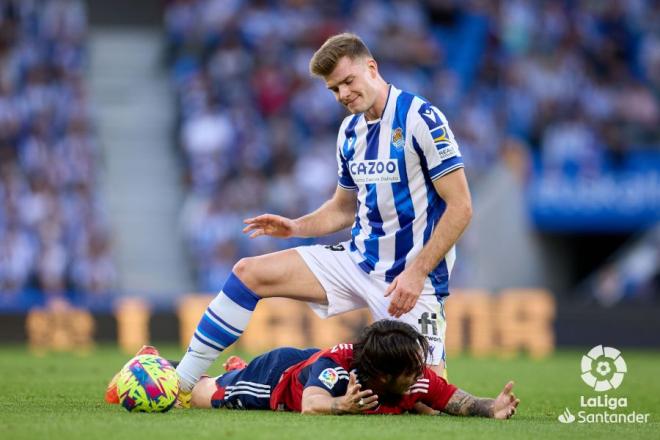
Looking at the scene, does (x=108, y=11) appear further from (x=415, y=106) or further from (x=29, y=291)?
(x=415, y=106)

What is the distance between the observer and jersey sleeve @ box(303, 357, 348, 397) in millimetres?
6602

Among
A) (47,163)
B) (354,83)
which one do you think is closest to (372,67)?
(354,83)

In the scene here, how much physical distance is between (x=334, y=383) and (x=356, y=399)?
0.60 feet

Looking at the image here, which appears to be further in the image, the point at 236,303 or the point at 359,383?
the point at 236,303

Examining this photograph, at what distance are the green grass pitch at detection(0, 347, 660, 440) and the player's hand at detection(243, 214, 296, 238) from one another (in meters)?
1.13

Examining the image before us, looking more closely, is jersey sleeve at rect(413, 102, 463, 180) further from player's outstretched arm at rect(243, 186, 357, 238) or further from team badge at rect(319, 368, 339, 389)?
team badge at rect(319, 368, 339, 389)

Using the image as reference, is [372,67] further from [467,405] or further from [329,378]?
[467,405]

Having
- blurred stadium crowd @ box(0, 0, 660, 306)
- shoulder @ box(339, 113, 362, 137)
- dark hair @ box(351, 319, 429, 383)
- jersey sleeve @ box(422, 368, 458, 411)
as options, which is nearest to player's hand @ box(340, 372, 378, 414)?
dark hair @ box(351, 319, 429, 383)

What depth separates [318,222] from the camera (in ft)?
25.1

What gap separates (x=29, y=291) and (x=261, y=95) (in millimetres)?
5024

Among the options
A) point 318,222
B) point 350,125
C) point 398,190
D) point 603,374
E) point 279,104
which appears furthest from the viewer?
point 279,104

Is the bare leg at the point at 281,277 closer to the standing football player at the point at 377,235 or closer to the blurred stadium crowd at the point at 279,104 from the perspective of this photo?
the standing football player at the point at 377,235

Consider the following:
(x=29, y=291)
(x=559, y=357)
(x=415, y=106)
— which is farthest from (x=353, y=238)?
(x=29, y=291)

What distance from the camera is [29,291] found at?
1681 cm
